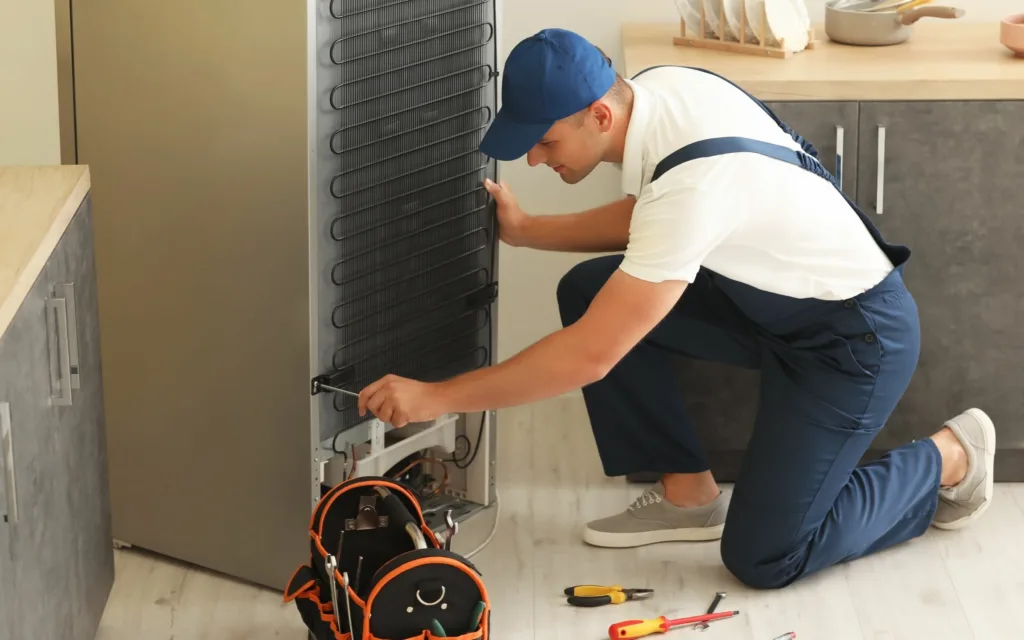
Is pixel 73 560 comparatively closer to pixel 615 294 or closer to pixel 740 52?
pixel 615 294

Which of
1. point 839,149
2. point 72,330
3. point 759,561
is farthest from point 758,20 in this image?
point 72,330

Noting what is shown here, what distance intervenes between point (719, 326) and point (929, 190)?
490mm

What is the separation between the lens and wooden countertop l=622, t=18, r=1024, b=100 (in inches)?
94.6

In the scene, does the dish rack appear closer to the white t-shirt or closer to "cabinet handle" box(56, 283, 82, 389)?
the white t-shirt

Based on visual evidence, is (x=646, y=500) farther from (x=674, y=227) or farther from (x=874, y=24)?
(x=874, y=24)

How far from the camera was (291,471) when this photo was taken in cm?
217

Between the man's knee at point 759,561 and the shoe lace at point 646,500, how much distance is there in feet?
0.71

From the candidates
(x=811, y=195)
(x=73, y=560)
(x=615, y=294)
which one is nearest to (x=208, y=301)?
(x=73, y=560)

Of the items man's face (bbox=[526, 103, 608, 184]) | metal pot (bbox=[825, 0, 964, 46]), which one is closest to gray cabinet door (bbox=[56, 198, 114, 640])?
man's face (bbox=[526, 103, 608, 184])

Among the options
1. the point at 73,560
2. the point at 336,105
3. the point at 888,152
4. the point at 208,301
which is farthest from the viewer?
the point at 888,152

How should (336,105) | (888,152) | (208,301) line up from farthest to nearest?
(888,152) → (208,301) → (336,105)

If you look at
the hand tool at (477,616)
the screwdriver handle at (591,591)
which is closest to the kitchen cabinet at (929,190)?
the screwdriver handle at (591,591)

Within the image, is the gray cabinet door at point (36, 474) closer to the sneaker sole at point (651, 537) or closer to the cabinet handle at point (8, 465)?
the cabinet handle at point (8, 465)

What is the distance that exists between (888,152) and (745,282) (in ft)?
A: 1.76
